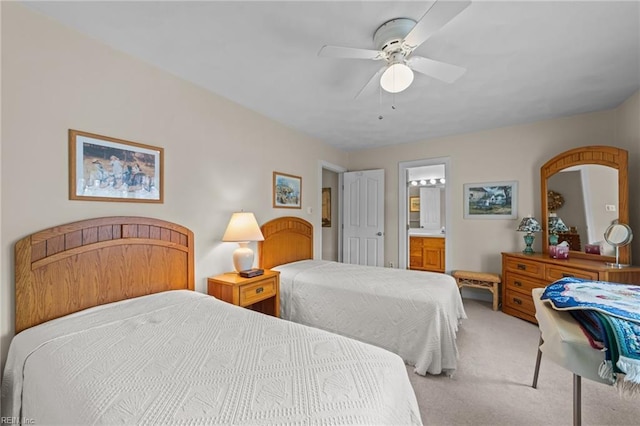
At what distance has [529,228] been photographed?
11.0 ft

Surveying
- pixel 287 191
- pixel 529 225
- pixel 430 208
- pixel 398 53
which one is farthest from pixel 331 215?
pixel 398 53

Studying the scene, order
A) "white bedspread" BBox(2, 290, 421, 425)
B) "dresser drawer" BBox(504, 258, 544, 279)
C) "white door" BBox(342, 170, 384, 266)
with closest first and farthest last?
"white bedspread" BBox(2, 290, 421, 425) < "dresser drawer" BBox(504, 258, 544, 279) < "white door" BBox(342, 170, 384, 266)

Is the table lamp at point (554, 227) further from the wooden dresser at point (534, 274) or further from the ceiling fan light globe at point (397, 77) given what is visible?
the ceiling fan light globe at point (397, 77)

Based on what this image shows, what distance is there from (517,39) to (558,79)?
97 centimetres

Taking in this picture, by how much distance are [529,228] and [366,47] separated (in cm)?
306

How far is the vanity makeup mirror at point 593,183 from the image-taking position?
8.93 ft

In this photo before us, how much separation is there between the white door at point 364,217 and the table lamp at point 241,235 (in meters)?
2.61

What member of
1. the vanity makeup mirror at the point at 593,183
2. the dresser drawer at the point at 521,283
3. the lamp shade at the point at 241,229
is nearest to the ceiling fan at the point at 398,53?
the lamp shade at the point at 241,229


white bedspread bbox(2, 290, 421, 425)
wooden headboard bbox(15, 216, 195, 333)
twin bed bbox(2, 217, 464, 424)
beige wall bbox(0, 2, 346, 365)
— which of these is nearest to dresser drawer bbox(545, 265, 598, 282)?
twin bed bbox(2, 217, 464, 424)

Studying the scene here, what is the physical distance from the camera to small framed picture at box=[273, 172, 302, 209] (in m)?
3.47

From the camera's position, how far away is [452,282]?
266 centimetres

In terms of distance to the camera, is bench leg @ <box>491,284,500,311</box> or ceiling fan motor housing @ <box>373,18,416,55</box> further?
bench leg @ <box>491,284,500,311</box>

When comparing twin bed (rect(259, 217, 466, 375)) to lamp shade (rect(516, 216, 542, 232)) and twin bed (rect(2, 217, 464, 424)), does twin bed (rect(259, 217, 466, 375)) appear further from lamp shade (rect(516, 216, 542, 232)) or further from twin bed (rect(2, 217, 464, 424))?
lamp shade (rect(516, 216, 542, 232))

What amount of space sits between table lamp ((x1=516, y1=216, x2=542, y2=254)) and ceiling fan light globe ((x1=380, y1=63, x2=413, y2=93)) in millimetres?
2780
